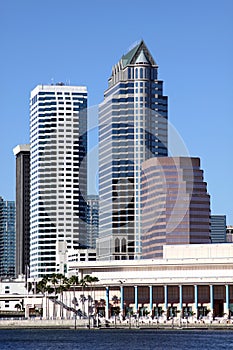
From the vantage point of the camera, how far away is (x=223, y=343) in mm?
150500

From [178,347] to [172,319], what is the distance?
2240 inches

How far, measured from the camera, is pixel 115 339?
161 m

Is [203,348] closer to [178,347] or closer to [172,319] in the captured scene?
[178,347]

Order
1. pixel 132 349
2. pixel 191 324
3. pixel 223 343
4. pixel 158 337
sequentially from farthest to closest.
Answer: pixel 191 324, pixel 158 337, pixel 223 343, pixel 132 349

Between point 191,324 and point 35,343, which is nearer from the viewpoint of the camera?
point 35,343

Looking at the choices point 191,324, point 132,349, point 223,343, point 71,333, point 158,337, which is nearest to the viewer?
point 132,349

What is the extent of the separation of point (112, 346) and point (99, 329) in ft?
163

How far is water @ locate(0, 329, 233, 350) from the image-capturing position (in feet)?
479

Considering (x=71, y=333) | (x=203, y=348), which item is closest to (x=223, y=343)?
(x=203, y=348)

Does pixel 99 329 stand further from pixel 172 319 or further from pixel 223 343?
pixel 223 343

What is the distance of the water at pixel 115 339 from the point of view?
146 meters

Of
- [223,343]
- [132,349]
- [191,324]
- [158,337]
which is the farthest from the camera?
[191,324]

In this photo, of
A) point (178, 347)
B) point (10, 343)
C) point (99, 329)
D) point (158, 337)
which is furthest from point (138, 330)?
point (178, 347)

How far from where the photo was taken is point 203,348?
14162 centimetres
